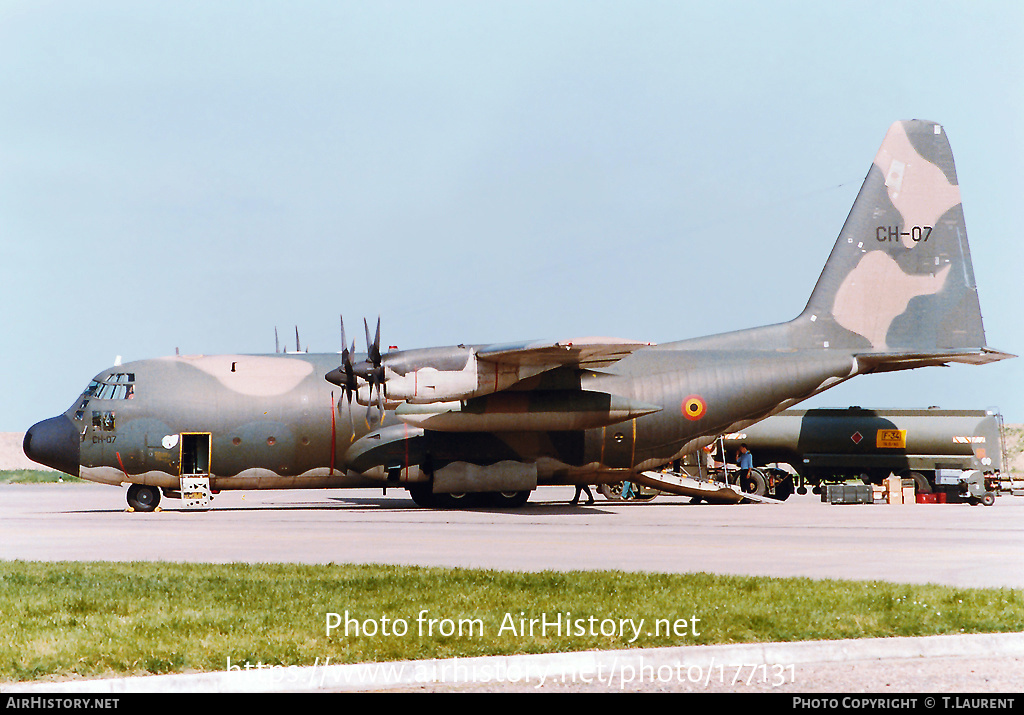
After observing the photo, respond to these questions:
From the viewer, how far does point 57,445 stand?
1039 inches

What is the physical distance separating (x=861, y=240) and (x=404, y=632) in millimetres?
26950

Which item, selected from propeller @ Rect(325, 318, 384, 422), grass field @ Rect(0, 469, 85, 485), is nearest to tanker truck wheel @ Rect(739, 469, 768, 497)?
propeller @ Rect(325, 318, 384, 422)

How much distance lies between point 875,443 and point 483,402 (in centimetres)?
1989

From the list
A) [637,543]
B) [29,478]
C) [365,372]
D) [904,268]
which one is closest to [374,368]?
[365,372]

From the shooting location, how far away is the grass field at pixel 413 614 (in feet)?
26.0

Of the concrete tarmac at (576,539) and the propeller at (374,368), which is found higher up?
the propeller at (374,368)

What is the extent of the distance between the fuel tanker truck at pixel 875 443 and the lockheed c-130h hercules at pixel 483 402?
8.05 m

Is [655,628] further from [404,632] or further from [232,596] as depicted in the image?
[232,596]

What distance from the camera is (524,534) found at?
19359mm

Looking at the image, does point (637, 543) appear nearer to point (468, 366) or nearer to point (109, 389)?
point (468, 366)

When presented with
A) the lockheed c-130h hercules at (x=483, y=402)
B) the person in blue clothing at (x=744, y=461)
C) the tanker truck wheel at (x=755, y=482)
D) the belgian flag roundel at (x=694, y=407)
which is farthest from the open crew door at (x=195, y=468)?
the tanker truck wheel at (x=755, y=482)

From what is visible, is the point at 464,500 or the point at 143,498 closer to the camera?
the point at 143,498

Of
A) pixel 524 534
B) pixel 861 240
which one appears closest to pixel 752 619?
pixel 524 534

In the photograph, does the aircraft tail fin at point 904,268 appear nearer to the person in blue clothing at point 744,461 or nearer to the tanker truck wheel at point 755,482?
the person in blue clothing at point 744,461
